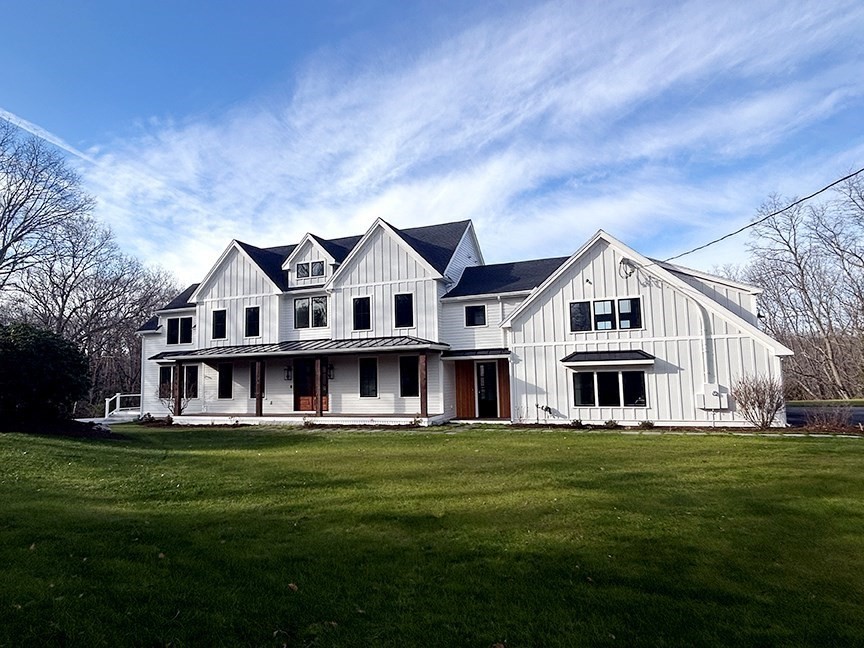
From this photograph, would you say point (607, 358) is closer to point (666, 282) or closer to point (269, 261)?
point (666, 282)

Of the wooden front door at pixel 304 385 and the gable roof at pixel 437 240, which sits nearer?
the gable roof at pixel 437 240

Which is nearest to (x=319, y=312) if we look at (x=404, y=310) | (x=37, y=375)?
(x=404, y=310)

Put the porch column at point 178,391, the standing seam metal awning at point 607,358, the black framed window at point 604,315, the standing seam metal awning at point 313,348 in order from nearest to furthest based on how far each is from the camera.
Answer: the standing seam metal awning at point 607,358
the black framed window at point 604,315
the standing seam metal awning at point 313,348
the porch column at point 178,391

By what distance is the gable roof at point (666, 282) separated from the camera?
664 inches

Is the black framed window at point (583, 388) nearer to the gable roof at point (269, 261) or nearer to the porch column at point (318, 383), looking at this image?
the porch column at point (318, 383)

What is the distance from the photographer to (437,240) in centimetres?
2562

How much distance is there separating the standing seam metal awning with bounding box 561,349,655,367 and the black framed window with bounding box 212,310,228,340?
52.1ft

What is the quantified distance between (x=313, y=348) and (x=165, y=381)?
31.9ft

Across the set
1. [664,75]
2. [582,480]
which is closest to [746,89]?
[664,75]

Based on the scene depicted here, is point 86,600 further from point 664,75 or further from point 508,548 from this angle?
point 664,75

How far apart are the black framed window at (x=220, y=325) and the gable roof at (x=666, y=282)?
13.6 m

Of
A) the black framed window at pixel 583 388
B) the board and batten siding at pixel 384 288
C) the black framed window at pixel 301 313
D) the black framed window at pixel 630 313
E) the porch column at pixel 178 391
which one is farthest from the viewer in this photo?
the black framed window at pixel 301 313

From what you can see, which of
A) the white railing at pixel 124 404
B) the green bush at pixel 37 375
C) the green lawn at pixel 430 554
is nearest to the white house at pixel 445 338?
the white railing at pixel 124 404

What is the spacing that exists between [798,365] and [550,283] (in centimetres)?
3086
